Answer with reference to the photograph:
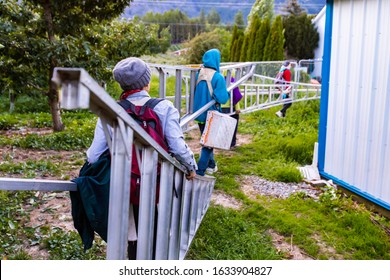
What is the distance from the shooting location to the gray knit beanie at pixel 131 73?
6.87ft

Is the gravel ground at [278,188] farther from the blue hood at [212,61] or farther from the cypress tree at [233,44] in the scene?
the cypress tree at [233,44]

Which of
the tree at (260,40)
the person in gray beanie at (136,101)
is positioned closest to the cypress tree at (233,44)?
the tree at (260,40)

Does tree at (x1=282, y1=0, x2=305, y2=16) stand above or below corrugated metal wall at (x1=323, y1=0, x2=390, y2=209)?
above

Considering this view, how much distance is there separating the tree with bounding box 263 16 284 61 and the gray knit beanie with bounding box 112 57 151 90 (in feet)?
49.8

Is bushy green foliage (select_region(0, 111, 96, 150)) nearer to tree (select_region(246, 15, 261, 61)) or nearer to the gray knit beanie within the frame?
the gray knit beanie

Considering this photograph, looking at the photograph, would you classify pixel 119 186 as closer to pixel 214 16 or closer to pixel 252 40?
pixel 252 40

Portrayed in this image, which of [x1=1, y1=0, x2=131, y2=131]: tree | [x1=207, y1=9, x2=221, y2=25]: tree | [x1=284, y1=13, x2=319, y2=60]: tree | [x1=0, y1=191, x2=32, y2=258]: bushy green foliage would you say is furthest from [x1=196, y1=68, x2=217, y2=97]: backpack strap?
[x1=207, y1=9, x2=221, y2=25]: tree

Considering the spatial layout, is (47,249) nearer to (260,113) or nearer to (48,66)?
(48,66)

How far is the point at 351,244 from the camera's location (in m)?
3.66

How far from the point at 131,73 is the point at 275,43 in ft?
50.1

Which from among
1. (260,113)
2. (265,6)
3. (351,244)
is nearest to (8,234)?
(351,244)

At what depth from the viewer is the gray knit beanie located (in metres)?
2.09
